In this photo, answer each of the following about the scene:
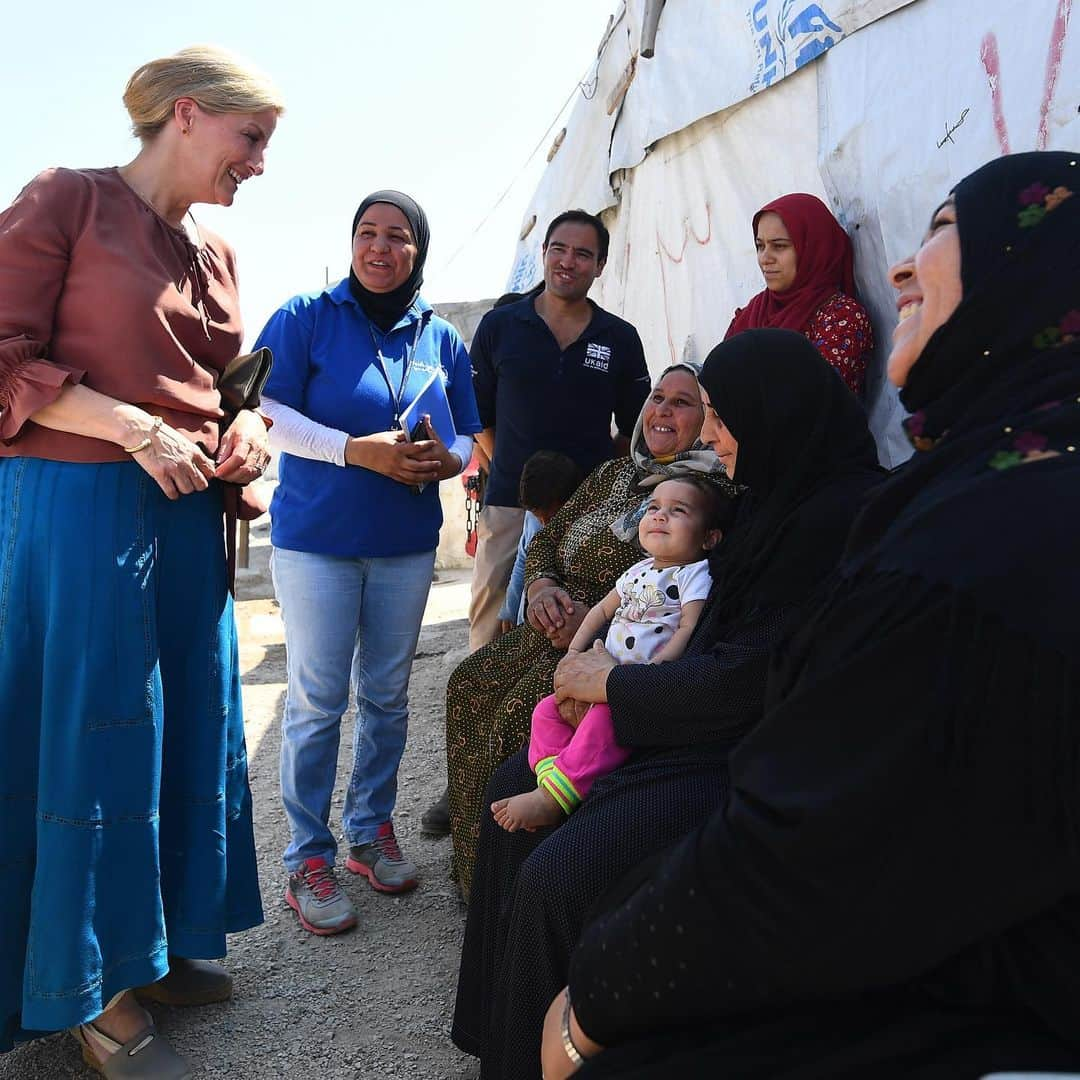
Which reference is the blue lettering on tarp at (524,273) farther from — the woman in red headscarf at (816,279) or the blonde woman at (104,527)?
the blonde woman at (104,527)

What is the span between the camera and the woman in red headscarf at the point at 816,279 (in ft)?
9.67

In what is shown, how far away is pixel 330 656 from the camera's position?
3.12 m

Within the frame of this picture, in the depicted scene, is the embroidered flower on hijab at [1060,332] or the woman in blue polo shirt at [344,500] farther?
the woman in blue polo shirt at [344,500]

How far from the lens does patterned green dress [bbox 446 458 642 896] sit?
2891mm

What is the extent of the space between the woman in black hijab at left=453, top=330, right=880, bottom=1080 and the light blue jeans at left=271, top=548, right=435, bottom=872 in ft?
3.28

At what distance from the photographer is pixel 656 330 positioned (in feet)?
17.1

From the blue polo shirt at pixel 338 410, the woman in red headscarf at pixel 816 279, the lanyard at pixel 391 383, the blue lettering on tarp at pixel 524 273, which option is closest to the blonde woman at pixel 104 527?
the blue polo shirt at pixel 338 410

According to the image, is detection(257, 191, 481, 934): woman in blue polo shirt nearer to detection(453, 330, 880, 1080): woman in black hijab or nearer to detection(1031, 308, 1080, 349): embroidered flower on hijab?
detection(453, 330, 880, 1080): woman in black hijab

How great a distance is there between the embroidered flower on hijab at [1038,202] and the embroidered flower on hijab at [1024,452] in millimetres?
347

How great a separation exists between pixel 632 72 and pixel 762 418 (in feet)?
12.9

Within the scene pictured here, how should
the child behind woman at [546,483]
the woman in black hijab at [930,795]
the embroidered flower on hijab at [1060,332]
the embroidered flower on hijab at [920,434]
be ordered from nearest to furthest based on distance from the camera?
1. the woman in black hijab at [930,795]
2. the embroidered flower on hijab at [1060,332]
3. the embroidered flower on hijab at [920,434]
4. the child behind woman at [546,483]

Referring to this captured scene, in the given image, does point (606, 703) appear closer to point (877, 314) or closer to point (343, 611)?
point (343, 611)

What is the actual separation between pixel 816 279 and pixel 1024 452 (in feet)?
6.91

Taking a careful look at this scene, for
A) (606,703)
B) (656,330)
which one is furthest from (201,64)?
(656,330)
